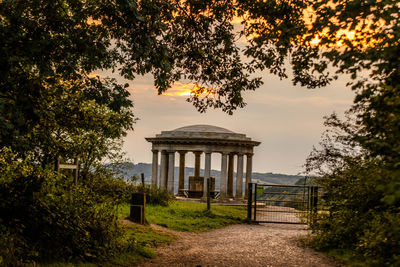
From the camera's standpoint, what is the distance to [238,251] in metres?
11.1

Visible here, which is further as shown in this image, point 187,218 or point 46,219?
point 187,218

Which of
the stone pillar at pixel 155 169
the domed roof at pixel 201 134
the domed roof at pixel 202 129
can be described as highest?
the domed roof at pixel 202 129

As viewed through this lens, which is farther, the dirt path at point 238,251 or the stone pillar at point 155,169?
the stone pillar at point 155,169

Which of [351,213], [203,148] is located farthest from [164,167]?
[351,213]

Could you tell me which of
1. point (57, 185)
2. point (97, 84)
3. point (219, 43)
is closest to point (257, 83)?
point (219, 43)

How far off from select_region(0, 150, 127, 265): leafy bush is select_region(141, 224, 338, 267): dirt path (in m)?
1.36

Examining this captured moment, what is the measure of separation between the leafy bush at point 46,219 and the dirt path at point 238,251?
1365 millimetres

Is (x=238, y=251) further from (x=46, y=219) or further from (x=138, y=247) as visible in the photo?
(x=46, y=219)

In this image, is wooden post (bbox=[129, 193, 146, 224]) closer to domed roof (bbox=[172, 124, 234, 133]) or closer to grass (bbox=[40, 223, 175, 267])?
grass (bbox=[40, 223, 175, 267])

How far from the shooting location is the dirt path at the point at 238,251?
384 inches

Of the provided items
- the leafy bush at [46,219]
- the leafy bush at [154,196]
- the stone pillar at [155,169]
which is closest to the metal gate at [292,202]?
the leafy bush at [154,196]

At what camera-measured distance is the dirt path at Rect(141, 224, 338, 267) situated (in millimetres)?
9750

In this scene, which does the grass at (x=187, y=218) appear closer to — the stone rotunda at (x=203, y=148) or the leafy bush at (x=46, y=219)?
the leafy bush at (x=46, y=219)

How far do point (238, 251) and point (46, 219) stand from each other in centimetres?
546
